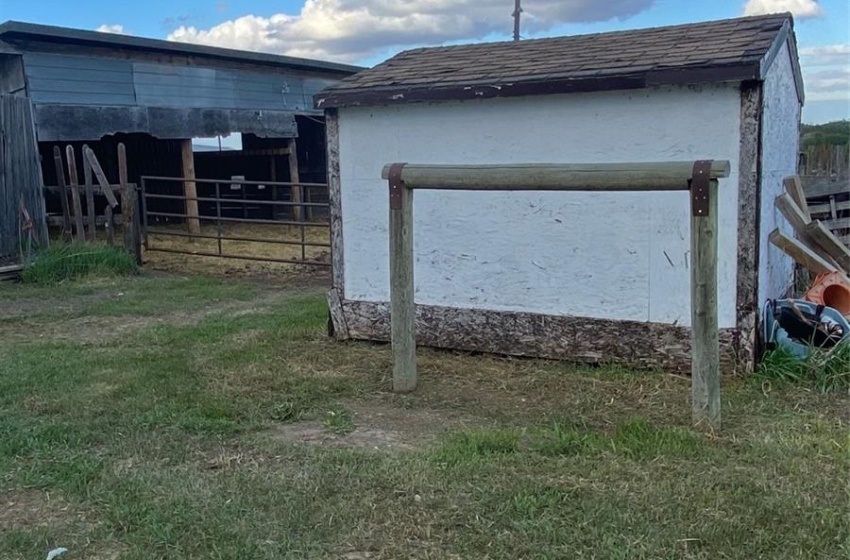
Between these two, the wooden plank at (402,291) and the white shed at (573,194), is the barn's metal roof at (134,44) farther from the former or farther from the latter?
the wooden plank at (402,291)

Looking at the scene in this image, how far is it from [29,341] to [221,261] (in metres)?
5.08

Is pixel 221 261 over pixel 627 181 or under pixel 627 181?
under

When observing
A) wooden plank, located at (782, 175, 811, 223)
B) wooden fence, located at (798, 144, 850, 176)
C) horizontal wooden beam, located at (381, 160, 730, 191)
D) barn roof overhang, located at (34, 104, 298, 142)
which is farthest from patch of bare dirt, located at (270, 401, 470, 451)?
wooden fence, located at (798, 144, 850, 176)

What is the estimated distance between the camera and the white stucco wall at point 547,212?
4.72m

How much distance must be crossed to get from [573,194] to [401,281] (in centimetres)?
132

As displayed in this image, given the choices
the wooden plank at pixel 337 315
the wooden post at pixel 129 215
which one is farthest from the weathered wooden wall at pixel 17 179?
the wooden plank at pixel 337 315

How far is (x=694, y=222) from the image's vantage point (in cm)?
376

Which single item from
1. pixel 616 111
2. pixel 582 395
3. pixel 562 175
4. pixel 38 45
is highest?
pixel 38 45

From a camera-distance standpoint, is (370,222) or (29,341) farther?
(29,341)

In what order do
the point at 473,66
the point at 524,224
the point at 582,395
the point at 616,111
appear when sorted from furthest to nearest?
the point at 473,66, the point at 524,224, the point at 616,111, the point at 582,395

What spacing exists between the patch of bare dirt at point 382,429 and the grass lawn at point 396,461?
0.05 ft

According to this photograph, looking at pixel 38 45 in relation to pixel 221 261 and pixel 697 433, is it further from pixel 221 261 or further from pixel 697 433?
pixel 697 433

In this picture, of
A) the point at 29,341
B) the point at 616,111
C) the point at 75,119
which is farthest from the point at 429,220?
the point at 75,119

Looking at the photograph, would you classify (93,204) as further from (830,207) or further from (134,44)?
(830,207)
